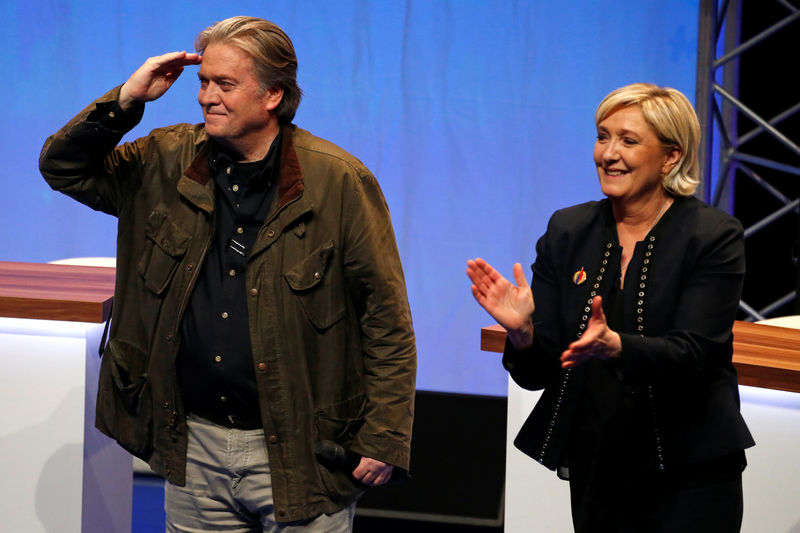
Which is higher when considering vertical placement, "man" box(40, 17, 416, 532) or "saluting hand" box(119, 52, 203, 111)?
"saluting hand" box(119, 52, 203, 111)

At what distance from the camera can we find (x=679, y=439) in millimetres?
2076

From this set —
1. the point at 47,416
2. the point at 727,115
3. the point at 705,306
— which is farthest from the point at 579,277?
the point at 727,115

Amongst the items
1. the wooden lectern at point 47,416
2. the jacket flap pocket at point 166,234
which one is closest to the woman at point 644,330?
the jacket flap pocket at point 166,234

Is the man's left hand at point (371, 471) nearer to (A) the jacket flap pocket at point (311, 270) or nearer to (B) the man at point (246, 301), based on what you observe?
Result: (B) the man at point (246, 301)

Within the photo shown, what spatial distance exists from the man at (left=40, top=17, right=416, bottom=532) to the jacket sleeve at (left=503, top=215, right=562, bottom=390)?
0.29 metres

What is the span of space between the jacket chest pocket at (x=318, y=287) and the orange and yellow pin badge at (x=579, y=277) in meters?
0.53

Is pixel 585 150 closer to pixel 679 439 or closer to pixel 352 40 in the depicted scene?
pixel 352 40

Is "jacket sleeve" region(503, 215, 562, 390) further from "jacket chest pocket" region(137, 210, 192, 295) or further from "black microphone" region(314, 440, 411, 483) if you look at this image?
"jacket chest pocket" region(137, 210, 192, 295)

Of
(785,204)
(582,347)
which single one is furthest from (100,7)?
(582,347)

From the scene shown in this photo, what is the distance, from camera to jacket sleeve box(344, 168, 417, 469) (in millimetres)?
2281

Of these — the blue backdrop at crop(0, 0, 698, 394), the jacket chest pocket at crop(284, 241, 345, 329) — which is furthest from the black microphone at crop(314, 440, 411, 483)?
the blue backdrop at crop(0, 0, 698, 394)

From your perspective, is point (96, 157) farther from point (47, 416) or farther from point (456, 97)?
point (456, 97)

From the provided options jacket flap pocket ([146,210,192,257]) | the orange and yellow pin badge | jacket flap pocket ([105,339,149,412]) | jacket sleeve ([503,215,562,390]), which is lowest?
jacket flap pocket ([105,339,149,412])

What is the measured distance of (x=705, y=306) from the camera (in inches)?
80.7
